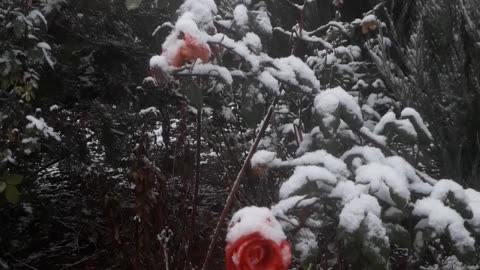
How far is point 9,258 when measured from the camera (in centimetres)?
329

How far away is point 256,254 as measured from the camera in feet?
3.07

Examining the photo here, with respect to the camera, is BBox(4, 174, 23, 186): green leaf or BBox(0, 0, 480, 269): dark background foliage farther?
BBox(4, 174, 23, 186): green leaf

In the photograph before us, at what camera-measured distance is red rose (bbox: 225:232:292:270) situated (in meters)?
0.92

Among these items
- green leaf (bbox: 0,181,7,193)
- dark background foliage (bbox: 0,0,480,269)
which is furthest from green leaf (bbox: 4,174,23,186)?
dark background foliage (bbox: 0,0,480,269)

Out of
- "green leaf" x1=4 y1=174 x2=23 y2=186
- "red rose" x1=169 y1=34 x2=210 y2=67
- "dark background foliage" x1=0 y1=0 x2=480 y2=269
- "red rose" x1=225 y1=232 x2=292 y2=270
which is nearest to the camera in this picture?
"red rose" x1=225 y1=232 x2=292 y2=270

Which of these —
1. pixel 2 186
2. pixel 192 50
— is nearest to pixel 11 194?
pixel 2 186

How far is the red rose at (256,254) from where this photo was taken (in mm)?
920

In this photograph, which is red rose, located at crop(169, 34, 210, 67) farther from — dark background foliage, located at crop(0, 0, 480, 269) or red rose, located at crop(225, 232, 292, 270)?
dark background foliage, located at crop(0, 0, 480, 269)

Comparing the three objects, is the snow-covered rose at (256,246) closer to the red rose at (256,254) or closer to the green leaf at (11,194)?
the red rose at (256,254)

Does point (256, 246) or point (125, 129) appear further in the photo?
point (125, 129)

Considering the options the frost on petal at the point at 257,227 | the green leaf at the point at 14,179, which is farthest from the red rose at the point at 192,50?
the green leaf at the point at 14,179

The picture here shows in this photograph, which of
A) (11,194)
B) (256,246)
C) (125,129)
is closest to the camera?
(256,246)

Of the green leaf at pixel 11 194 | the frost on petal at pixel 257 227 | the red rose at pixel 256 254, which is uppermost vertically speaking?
the green leaf at pixel 11 194

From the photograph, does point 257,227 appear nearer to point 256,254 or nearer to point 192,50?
point 256,254
